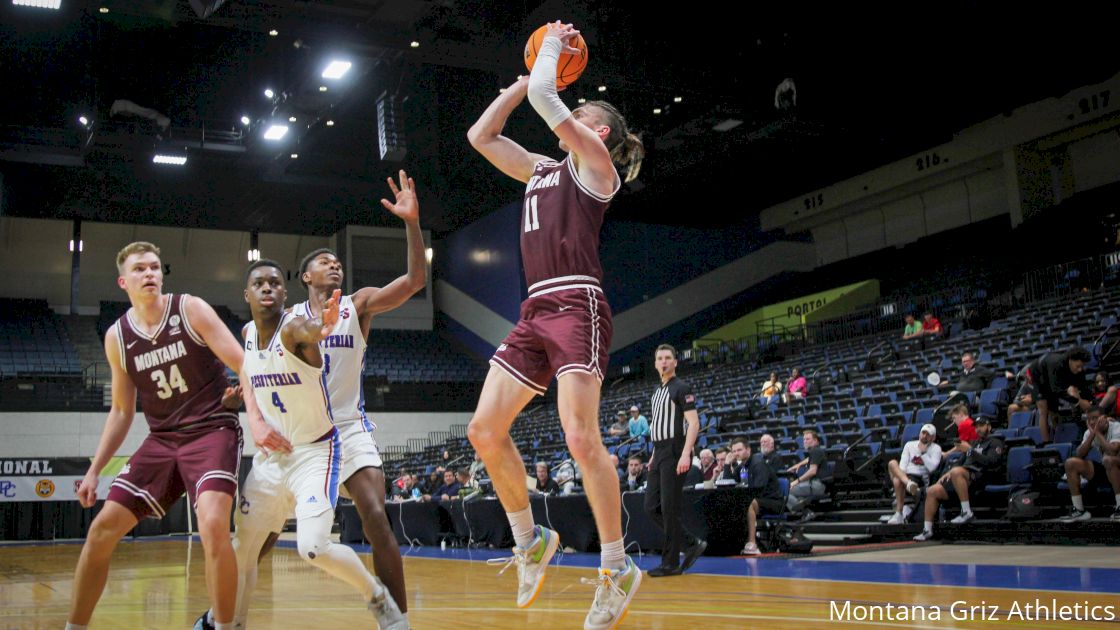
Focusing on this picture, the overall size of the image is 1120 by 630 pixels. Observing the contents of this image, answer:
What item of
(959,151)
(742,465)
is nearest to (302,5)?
(742,465)

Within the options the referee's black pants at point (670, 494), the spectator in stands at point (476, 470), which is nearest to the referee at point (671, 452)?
the referee's black pants at point (670, 494)

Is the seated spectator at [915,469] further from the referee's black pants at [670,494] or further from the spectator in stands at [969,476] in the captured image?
the referee's black pants at [670,494]

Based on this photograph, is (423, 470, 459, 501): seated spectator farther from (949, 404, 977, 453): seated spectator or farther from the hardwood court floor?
(949, 404, 977, 453): seated spectator

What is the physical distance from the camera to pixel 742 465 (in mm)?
10680

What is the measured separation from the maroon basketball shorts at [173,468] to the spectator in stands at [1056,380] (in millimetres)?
8681

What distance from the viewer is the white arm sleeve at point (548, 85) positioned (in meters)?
3.64

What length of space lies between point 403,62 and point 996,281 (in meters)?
14.3

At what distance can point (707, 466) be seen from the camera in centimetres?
1130

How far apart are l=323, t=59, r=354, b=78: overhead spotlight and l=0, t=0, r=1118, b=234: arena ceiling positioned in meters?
0.32

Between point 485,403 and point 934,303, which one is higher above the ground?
point 934,303

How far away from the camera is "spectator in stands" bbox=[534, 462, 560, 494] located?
1239cm

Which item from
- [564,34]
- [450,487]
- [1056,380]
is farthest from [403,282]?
[450,487]

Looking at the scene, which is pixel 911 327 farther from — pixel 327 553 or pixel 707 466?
pixel 327 553

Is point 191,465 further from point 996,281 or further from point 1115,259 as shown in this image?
point 996,281
